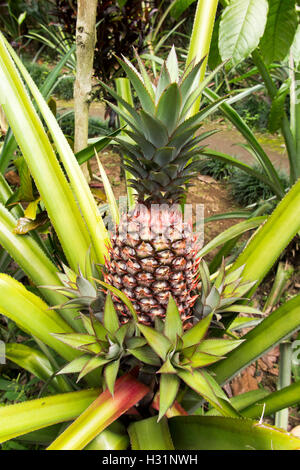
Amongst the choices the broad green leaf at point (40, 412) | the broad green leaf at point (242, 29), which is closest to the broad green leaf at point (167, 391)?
the broad green leaf at point (40, 412)

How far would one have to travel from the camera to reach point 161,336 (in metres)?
0.62

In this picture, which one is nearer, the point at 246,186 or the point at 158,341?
the point at 158,341

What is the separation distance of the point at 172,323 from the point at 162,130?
1.21 ft

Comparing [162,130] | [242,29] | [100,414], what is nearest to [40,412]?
[100,414]

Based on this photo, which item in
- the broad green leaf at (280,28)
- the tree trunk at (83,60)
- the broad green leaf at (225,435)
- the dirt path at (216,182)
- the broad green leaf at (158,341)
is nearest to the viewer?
the broad green leaf at (225,435)

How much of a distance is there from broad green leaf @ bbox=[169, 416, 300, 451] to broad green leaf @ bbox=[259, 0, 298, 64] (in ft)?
2.40

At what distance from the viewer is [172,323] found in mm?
636

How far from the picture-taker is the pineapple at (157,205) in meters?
0.65

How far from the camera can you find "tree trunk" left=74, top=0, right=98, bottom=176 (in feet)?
3.50

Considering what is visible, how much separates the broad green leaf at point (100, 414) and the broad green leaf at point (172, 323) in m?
0.15

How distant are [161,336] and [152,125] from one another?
1.30ft

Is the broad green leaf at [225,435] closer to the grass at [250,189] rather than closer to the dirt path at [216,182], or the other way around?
the dirt path at [216,182]

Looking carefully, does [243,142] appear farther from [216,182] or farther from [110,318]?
[110,318]

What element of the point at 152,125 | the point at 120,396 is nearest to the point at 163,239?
the point at 152,125
